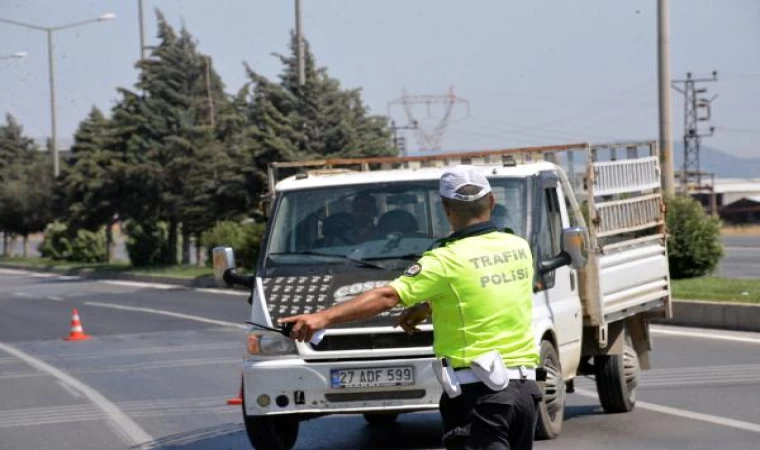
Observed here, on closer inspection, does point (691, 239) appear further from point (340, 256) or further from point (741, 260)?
point (741, 260)

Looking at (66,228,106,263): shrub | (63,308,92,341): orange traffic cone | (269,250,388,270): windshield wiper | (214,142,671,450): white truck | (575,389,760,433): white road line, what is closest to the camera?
(214,142,671,450): white truck

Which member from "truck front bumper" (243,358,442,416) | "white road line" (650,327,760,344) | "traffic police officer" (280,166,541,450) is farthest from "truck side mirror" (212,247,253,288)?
"white road line" (650,327,760,344)

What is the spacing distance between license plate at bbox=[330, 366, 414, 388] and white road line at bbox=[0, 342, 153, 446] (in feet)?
7.77

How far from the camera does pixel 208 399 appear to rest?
13.6m

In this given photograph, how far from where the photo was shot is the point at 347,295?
30.8 ft

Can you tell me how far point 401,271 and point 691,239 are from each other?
1560cm

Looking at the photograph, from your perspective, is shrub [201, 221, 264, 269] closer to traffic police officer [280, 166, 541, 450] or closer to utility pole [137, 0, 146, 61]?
utility pole [137, 0, 146, 61]

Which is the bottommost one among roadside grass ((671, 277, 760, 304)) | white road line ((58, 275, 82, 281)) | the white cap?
white road line ((58, 275, 82, 281))

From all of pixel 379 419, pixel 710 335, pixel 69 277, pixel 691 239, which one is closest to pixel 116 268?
pixel 69 277

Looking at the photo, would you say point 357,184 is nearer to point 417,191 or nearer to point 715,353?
point 417,191

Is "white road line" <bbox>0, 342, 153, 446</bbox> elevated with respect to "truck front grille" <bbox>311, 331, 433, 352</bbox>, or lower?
lower

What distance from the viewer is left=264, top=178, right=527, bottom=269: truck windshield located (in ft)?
32.1

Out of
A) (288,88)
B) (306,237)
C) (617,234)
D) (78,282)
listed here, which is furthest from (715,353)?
(78,282)

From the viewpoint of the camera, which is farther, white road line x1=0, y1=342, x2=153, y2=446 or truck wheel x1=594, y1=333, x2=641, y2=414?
white road line x1=0, y1=342, x2=153, y2=446
